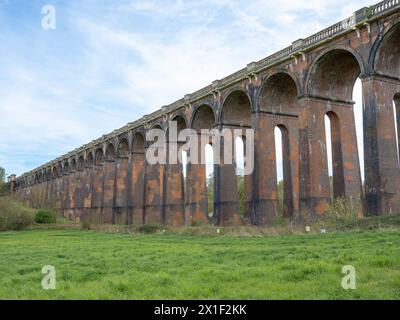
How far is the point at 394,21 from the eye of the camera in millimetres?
18656

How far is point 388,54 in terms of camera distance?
19.8 meters

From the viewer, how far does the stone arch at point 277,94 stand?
2644cm

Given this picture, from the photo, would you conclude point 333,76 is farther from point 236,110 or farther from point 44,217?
point 44,217

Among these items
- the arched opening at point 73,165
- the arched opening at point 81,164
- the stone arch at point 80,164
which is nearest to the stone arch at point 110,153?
the stone arch at point 80,164

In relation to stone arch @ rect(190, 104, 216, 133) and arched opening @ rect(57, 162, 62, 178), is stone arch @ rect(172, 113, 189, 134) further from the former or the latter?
arched opening @ rect(57, 162, 62, 178)

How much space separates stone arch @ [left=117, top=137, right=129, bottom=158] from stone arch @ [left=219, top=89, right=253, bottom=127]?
1816 cm

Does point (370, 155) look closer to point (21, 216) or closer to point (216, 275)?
point (216, 275)

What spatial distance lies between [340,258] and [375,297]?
9.73 feet

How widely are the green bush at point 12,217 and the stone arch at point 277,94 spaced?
23.5 metres

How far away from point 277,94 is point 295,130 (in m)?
3.30

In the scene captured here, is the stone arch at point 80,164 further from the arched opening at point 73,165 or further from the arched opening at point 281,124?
the arched opening at point 281,124

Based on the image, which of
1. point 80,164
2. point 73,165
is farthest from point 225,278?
point 73,165

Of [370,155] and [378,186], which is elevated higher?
Result: [370,155]
